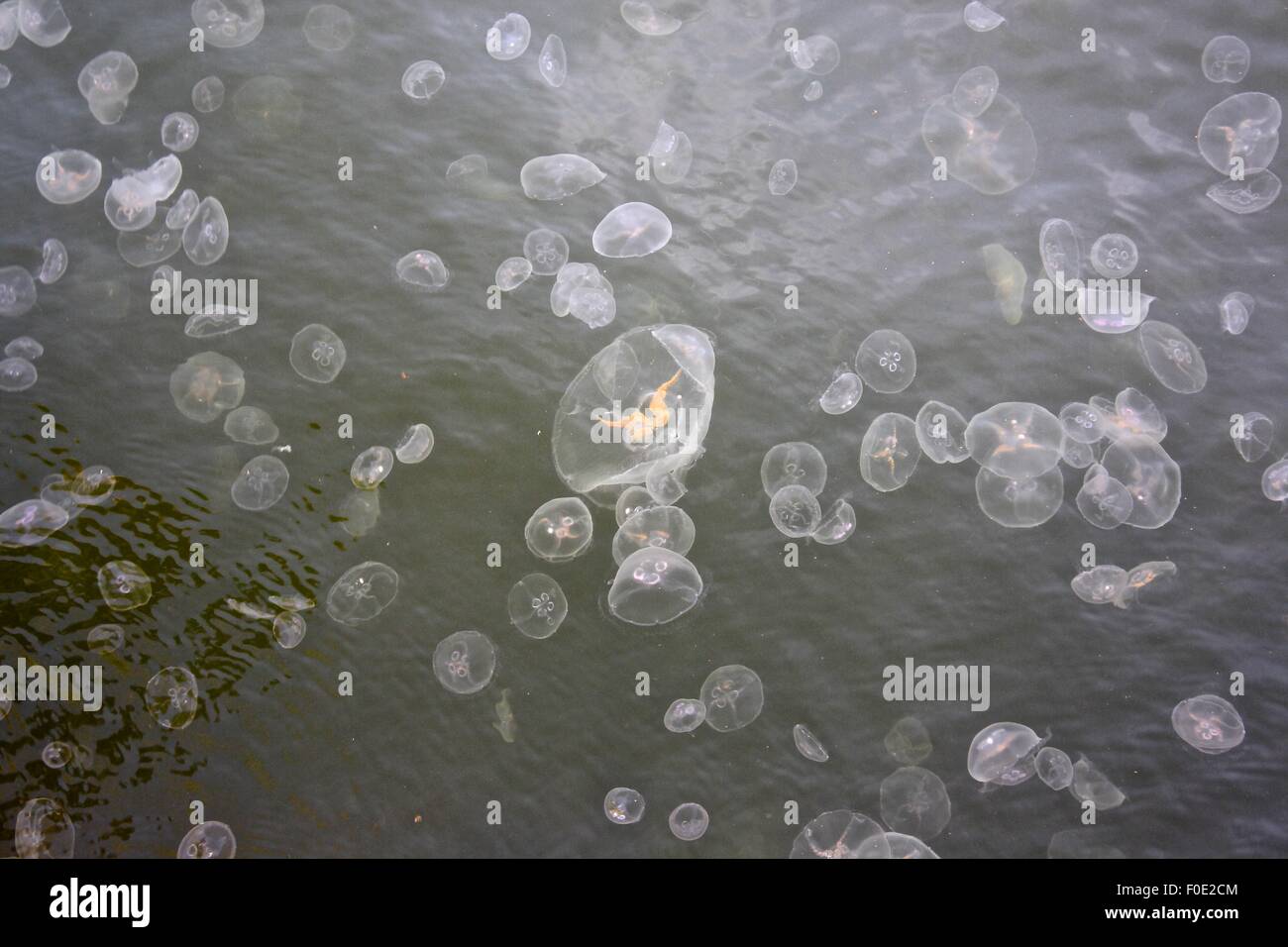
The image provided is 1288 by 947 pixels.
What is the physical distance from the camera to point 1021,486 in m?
3.39

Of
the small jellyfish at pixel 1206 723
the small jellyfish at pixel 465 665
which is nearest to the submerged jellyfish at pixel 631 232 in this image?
the small jellyfish at pixel 465 665

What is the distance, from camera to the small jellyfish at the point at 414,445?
3.40 m

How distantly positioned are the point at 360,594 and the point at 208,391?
3.34 feet

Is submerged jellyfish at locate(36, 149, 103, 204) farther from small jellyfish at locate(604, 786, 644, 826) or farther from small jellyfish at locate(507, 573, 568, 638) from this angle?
small jellyfish at locate(604, 786, 644, 826)

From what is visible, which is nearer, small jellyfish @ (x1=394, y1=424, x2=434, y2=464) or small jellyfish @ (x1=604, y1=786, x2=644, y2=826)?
small jellyfish @ (x1=604, y1=786, x2=644, y2=826)

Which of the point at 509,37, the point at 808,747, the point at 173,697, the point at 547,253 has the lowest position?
the point at 808,747

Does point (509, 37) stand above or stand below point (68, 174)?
above

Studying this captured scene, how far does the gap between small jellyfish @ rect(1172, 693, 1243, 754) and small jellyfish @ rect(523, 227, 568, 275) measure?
9.96ft

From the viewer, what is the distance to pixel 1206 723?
133 inches

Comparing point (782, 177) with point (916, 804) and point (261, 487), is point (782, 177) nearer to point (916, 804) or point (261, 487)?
point (261, 487)

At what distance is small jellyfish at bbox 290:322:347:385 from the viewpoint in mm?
3412

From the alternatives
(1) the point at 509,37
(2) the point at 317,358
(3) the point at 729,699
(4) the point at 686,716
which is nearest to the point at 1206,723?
(3) the point at 729,699

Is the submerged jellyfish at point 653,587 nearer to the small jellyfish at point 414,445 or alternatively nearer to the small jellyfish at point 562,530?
the small jellyfish at point 562,530

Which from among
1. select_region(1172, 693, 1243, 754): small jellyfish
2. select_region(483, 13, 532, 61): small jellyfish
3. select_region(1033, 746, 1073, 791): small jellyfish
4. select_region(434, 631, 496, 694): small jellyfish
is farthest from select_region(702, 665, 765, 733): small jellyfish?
select_region(483, 13, 532, 61): small jellyfish
